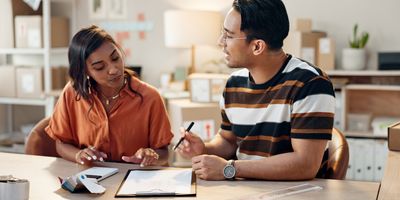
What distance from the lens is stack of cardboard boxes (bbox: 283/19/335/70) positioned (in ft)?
12.5

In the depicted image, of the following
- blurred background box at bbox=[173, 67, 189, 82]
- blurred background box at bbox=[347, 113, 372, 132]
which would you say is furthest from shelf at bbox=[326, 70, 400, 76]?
blurred background box at bbox=[173, 67, 189, 82]

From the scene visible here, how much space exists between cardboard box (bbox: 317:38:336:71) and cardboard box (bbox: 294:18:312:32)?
0.12 meters

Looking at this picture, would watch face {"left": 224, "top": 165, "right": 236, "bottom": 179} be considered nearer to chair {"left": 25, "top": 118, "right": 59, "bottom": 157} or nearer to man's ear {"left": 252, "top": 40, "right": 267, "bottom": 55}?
man's ear {"left": 252, "top": 40, "right": 267, "bottom": 55}

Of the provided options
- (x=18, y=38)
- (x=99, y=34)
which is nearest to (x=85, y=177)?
(x=99, y=34)

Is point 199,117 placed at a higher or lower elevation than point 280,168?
lower

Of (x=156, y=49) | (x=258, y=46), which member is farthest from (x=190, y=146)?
(x=156, y=49)

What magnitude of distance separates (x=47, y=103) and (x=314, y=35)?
2.11 m

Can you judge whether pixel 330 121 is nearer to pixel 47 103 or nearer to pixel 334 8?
pixel 334 8

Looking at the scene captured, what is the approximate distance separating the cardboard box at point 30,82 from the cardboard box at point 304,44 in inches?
75.5

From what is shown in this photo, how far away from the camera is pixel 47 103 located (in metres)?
4.39

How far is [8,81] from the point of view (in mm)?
4453

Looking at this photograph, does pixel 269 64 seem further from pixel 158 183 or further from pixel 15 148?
pixel 15 148

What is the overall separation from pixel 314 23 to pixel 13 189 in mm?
2977

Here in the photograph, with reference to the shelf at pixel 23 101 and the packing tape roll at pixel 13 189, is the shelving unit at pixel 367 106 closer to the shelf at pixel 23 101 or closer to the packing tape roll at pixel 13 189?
the shelf at pixel 23 101
